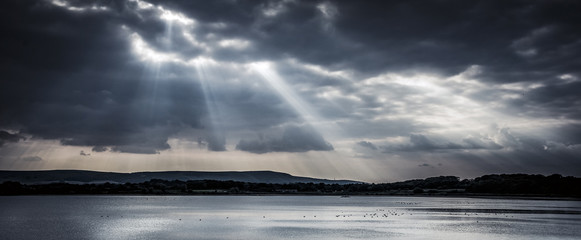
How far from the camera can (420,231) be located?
54.5m

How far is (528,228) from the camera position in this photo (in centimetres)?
5791

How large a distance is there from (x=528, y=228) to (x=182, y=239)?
131 feet

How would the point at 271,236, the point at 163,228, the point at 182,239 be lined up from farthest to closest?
the point at 163,228 → the point at 271,236 → the point at 182,239

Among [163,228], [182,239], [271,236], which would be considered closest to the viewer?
[182,239]

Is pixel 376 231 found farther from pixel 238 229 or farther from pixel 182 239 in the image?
pixel 182 239

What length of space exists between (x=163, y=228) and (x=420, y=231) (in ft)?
96.8

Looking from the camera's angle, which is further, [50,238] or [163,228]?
[163,228]

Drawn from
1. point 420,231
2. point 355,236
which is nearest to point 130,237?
point 355,236

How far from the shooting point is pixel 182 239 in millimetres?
45750

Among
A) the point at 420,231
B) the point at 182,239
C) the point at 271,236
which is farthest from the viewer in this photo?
the point at 420,231

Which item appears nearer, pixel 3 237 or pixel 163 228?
pixel 3 237

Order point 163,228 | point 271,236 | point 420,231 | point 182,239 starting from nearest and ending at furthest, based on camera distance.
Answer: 1. point 182,239
2. point 271,236
3. point 420,231
4. point 163,228

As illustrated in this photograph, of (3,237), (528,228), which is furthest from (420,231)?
(3,237)

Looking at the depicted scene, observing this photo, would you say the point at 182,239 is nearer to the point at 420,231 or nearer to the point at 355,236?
the point at 355,236
